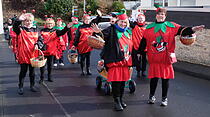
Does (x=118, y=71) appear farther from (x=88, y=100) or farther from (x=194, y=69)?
(x=194, y=69)

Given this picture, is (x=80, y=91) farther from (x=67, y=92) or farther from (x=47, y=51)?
(x=47, y=51)

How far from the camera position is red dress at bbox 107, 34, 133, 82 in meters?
4.84

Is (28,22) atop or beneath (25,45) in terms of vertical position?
atop

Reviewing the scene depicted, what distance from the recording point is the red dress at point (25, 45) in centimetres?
566

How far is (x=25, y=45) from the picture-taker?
570 cm

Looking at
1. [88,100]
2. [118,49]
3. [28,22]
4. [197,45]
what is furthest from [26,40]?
[197,45]

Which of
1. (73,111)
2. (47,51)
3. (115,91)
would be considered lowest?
(73,111)

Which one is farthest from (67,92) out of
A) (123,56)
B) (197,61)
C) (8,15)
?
(8,15)

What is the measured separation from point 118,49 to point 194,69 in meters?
4.13

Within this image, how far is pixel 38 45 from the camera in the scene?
230 inches

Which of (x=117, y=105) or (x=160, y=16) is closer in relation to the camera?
(x=160, y=16)

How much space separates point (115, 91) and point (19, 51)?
7.73 ft

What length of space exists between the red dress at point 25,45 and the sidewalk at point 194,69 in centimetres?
474

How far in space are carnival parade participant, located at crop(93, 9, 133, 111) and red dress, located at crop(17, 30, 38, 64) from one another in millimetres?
1796
